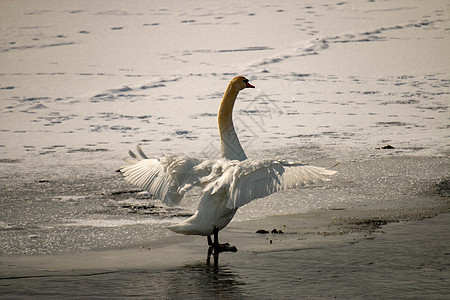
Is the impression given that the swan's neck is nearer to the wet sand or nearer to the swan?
the swan

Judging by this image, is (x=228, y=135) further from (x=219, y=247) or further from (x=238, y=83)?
(x=219, y=247)

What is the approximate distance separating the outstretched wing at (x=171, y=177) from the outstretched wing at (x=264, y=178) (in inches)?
22.1

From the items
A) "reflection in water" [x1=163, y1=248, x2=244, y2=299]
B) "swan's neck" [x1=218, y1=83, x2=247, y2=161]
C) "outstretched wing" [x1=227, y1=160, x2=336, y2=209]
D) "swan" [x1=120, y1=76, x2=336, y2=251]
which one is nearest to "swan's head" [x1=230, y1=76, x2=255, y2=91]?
"swan's neck" [x1=218, y1=83, x2=247, y2=161]

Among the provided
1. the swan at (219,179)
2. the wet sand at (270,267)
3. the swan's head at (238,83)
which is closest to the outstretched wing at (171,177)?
the swan at (219,179)

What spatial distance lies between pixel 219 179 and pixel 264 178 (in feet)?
1.23

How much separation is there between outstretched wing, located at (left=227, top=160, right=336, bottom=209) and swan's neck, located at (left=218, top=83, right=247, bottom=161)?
0.70m

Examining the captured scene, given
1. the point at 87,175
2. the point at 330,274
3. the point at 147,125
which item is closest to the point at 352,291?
the point at 330,274

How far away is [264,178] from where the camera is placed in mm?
5125

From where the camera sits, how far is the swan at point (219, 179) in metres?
5.08

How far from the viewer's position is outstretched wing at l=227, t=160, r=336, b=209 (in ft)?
16.5

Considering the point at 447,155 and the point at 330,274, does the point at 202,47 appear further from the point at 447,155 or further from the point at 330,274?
the point at 330,274

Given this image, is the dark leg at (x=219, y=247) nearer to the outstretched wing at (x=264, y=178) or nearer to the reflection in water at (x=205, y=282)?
the reflection in water at (x=205, y=282)

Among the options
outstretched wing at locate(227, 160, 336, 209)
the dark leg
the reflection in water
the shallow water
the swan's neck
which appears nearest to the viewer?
the reflection in water

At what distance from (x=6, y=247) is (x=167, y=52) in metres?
8.40
